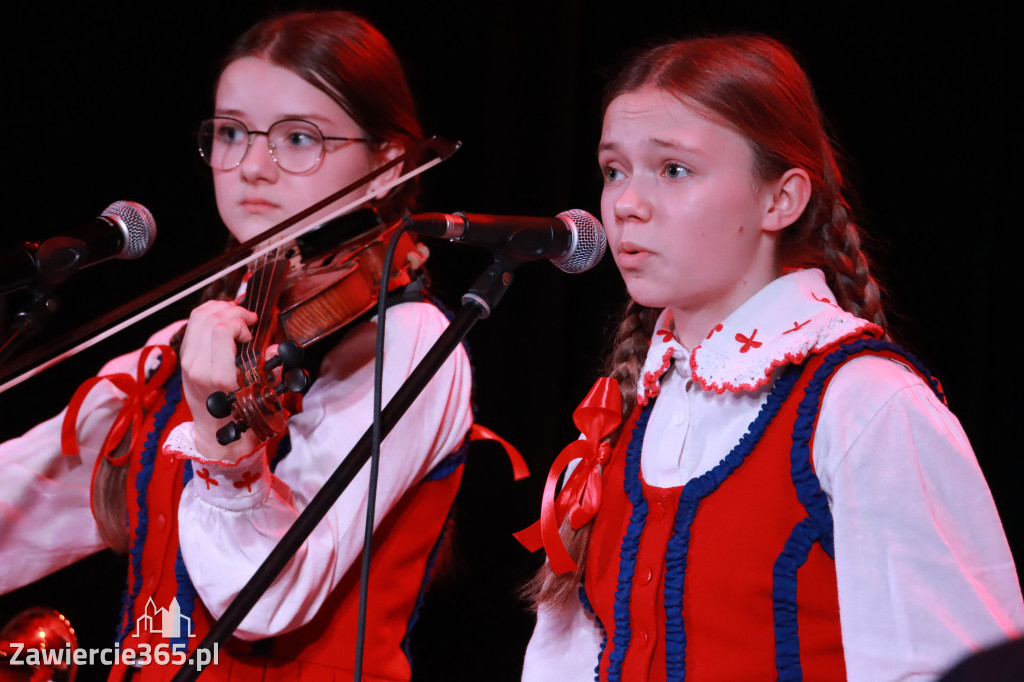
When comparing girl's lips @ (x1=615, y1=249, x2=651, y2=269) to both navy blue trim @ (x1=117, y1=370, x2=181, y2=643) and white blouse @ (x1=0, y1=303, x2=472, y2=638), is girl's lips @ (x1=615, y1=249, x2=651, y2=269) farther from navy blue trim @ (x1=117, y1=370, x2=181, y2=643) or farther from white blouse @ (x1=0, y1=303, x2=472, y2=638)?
navy blue trim @ (x1=117, y1=370, x2=181, y2=643)

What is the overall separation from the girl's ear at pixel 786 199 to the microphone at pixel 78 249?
0.76 m

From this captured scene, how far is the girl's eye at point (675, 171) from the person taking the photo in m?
1.18

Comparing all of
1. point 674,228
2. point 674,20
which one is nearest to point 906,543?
point 674,228

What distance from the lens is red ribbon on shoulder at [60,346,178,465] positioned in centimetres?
158

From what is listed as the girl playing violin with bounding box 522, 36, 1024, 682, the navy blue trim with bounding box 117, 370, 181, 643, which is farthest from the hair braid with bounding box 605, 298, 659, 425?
the navy blue trim with bounding box 117, 370, 181, 643

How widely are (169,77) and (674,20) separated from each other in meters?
1.23

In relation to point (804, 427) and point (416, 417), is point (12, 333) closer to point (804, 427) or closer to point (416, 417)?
point (416, 417)

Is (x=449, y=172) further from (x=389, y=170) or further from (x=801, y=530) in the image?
(x=801, y=530)

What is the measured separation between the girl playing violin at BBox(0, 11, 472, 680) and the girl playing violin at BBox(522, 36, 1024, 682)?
0.74 feet

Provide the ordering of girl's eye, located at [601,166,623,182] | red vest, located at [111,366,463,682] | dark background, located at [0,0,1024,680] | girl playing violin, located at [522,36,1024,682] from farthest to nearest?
dark background, located at [0,0,1024,680], red vest, located at [111,366,463,682], girl's eye, located at [601,166,623,182], girl playing violin, located at [522,36,1024,682]

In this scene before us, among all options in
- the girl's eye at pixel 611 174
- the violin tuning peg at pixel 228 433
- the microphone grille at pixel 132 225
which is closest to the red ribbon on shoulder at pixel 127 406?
the microphone grille at pixel 132 225

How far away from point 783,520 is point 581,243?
38 cm

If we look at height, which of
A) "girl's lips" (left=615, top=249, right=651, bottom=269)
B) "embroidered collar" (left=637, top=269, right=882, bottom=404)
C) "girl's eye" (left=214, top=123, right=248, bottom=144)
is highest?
"girl's eye" (left=214, top=123, right=248, bottom=144)

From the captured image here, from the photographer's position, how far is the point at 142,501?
1.50m
